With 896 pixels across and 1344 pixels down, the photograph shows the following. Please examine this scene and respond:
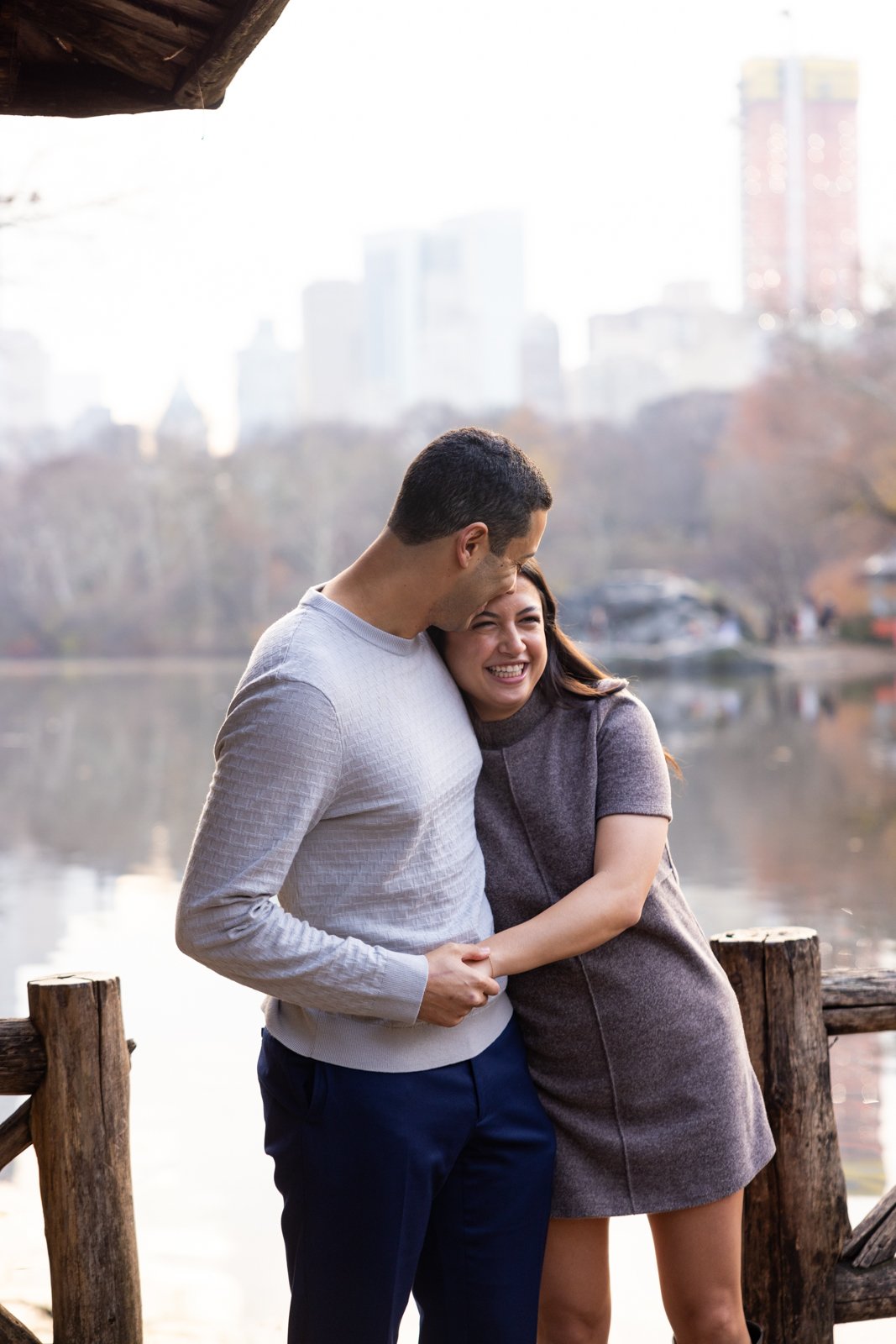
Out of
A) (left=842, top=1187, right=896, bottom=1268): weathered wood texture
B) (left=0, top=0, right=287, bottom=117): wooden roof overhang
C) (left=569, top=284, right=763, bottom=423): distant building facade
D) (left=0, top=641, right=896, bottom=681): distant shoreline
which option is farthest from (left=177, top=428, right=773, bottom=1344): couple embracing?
(left=569, top=284, right=763, bottom=423): distant building facade

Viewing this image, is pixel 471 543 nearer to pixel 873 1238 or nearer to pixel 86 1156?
pixel 86 1156

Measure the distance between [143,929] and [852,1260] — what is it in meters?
6.63

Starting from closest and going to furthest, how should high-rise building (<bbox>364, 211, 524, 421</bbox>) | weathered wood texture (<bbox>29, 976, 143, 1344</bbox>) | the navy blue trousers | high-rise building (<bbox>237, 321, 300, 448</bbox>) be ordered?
the navy blue trousers < weathered wood texture (<bbox>29, 976, 143, 1344</bbox>) < high-rise building (<bbox>364, 211, 524, 421</bbox>) < high-rise building (<bbox>237, 321, 300, 448</bbox>)

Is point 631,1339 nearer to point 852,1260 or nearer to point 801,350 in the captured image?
point 852,1260

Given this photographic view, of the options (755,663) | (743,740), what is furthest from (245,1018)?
(755,663)

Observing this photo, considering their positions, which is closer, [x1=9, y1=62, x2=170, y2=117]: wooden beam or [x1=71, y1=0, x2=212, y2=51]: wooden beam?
[x1=71, y1=0, x2=212, y2=51]: wooden beam

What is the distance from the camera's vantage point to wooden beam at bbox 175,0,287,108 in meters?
1.94

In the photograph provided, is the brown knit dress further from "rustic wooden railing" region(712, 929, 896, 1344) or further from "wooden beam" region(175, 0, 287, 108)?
"wooden beam" region(175, 0, 287, 108)

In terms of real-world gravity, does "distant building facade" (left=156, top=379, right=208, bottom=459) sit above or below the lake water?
above

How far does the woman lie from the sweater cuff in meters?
0.26

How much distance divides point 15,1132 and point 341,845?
1.04 meters

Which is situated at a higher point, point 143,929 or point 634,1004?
point 634,1004

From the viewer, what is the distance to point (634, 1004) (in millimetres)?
2051

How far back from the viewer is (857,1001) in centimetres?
260
